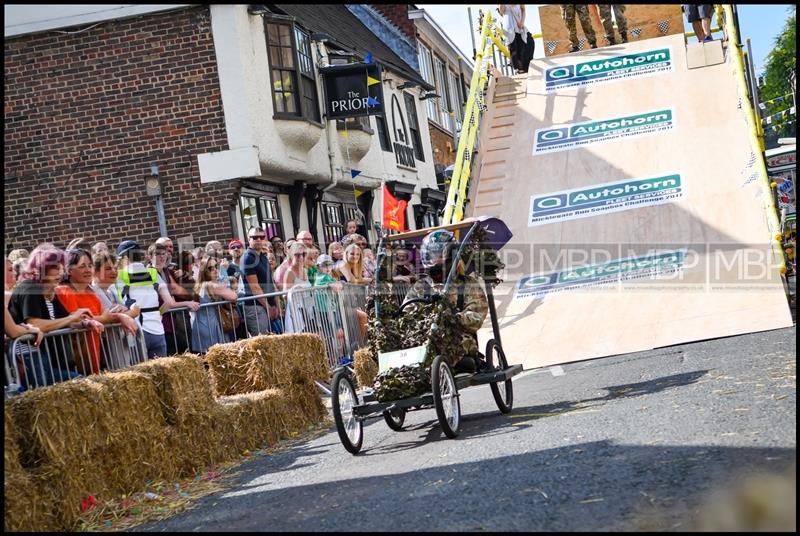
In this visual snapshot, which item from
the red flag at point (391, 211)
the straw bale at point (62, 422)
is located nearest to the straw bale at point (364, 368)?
the straw bale at point (62, 422)

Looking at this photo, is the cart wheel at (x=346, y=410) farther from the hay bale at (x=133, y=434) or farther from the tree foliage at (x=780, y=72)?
the tree foliage at (x=780, y=72)

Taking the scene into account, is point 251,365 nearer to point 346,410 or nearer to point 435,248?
point 346,410

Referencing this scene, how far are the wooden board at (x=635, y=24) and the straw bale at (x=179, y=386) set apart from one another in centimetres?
1744

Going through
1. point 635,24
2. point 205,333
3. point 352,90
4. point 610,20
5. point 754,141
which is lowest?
point 205,333

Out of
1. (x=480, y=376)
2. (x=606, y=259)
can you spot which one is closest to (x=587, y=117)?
(x=606, y=259)

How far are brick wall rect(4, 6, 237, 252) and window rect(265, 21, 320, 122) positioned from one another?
177 cm

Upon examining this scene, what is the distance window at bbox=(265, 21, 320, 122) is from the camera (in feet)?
68.2

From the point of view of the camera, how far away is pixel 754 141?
50.7ft

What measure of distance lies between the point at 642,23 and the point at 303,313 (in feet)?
50.6

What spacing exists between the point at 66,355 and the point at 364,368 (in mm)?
4891

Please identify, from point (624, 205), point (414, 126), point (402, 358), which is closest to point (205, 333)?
point (402, 358)

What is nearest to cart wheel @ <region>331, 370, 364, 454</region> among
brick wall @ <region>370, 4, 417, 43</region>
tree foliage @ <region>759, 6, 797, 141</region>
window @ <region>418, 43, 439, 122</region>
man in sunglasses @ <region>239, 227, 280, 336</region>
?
man in sunglasses @ <region>239, 227, 280, 336</region>

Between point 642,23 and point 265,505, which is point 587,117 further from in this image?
point 265,505

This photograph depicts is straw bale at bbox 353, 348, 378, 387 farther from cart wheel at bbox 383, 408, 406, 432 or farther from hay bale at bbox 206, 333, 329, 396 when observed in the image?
cart wheel at bbox 383, 408, 406, 432
